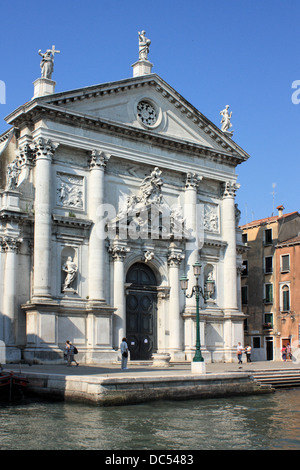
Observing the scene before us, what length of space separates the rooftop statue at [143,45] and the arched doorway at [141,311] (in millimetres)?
11261

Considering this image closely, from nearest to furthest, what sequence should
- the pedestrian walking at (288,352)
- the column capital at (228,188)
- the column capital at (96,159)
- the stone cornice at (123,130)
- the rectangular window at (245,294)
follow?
the stone cornice at (123,130)
the column capital at (96,159)
the column capital at (228,188)
the pedestrian walking at (288,352)
the rectangular window at (245,294)

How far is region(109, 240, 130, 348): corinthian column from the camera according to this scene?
1195 inches

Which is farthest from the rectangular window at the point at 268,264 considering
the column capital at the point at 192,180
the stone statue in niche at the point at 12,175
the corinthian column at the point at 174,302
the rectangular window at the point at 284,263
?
the stone statue in niche at the point at 12,175

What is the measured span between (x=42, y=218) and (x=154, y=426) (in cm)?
1469

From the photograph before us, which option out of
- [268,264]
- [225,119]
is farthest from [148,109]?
[268,264]

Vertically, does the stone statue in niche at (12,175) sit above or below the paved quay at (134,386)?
above

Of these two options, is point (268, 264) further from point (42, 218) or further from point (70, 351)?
point (70, 351)

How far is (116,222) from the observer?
30.9 m

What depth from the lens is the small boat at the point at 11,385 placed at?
20062 mm

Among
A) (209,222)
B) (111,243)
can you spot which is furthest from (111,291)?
(209,222)

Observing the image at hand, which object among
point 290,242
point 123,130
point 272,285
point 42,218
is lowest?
point 272,285

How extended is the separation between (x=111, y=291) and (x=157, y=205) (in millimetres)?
5014

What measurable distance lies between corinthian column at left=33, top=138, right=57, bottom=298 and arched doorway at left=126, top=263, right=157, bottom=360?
517 centimetres

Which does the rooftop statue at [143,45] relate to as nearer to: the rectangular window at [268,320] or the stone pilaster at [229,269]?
the stone pilaster at [229,269]
